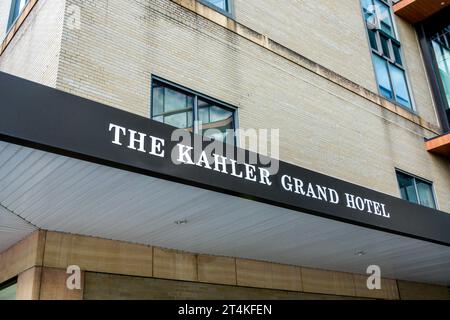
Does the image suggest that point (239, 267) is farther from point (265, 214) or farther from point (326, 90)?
point (326, 90)

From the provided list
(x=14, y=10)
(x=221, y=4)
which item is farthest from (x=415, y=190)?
(x=14, y=10)

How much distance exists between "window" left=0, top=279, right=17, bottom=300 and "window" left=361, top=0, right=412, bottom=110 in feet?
39.4

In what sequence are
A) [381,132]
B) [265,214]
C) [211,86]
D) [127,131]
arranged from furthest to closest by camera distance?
1. [381,132]
2. [211,86]
3. [265,214]
4. [127,131]

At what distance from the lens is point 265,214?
833 centimetres

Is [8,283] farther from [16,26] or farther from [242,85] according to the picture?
[242,85]

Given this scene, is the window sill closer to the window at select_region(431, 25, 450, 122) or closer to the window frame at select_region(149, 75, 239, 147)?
the window frame at select_region(149, 75, 239, 147)

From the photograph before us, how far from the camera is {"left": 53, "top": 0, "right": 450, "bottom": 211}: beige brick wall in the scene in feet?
30.0

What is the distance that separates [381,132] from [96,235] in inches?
376

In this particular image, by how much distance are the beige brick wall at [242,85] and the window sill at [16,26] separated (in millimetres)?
2106

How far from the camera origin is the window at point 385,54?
55.1 ft

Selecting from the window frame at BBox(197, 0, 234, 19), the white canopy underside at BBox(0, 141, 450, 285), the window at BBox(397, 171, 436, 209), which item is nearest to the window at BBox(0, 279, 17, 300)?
the white canopy underside at BBox(0, 141, 450, 285)

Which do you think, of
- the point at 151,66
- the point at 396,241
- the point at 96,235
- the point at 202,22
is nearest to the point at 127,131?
the point at 96,235

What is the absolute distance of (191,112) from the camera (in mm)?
10492

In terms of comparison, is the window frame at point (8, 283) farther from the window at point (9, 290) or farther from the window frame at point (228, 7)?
the window frame at point (228, 7)
